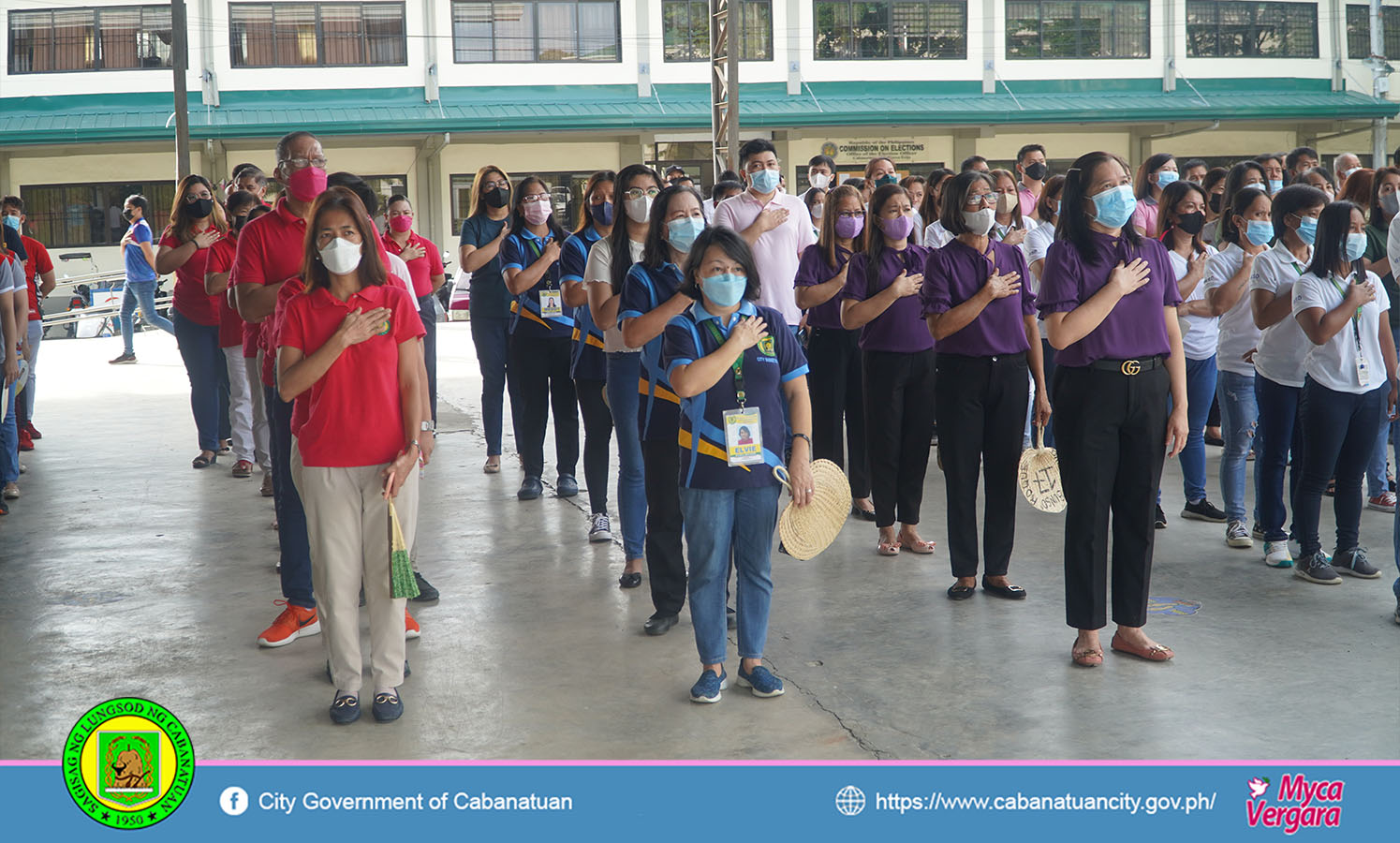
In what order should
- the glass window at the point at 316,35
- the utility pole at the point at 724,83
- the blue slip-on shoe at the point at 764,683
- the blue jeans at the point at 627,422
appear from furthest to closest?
1. the glass window at the point at 316,35
2. the utility pole at the point at 724,83
3. the blue jeans at the point at 627,422
4. the blue slip-on shoe at the point at 764,683

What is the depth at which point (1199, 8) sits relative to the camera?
29328 mm

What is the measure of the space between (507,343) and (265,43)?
827 inches

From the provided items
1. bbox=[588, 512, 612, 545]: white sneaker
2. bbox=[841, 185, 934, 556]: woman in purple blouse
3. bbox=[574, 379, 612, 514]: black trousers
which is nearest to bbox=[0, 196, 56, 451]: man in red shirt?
bbox=[588, 512, 612, 545]: white sneaker

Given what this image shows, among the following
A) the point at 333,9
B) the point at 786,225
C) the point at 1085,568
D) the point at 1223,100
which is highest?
the point at 333,9

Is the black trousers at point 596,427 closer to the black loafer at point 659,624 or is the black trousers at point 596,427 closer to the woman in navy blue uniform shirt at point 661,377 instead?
the woman in navy blue uniform shirt at point 661,377

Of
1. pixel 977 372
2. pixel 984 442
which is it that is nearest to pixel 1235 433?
pixel 984 442

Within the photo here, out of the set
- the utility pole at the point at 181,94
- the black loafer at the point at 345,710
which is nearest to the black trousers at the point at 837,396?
the black loafer at the point at 345,710

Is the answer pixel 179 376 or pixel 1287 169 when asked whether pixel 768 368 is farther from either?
pixel 179 376

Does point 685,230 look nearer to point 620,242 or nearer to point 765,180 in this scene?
point 620,242

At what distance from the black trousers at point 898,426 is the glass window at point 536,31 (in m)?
22.5

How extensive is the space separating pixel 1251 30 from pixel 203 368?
27.5 metres

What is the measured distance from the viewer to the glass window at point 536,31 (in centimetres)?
2706

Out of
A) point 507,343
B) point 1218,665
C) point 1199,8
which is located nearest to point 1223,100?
point 1199,8
